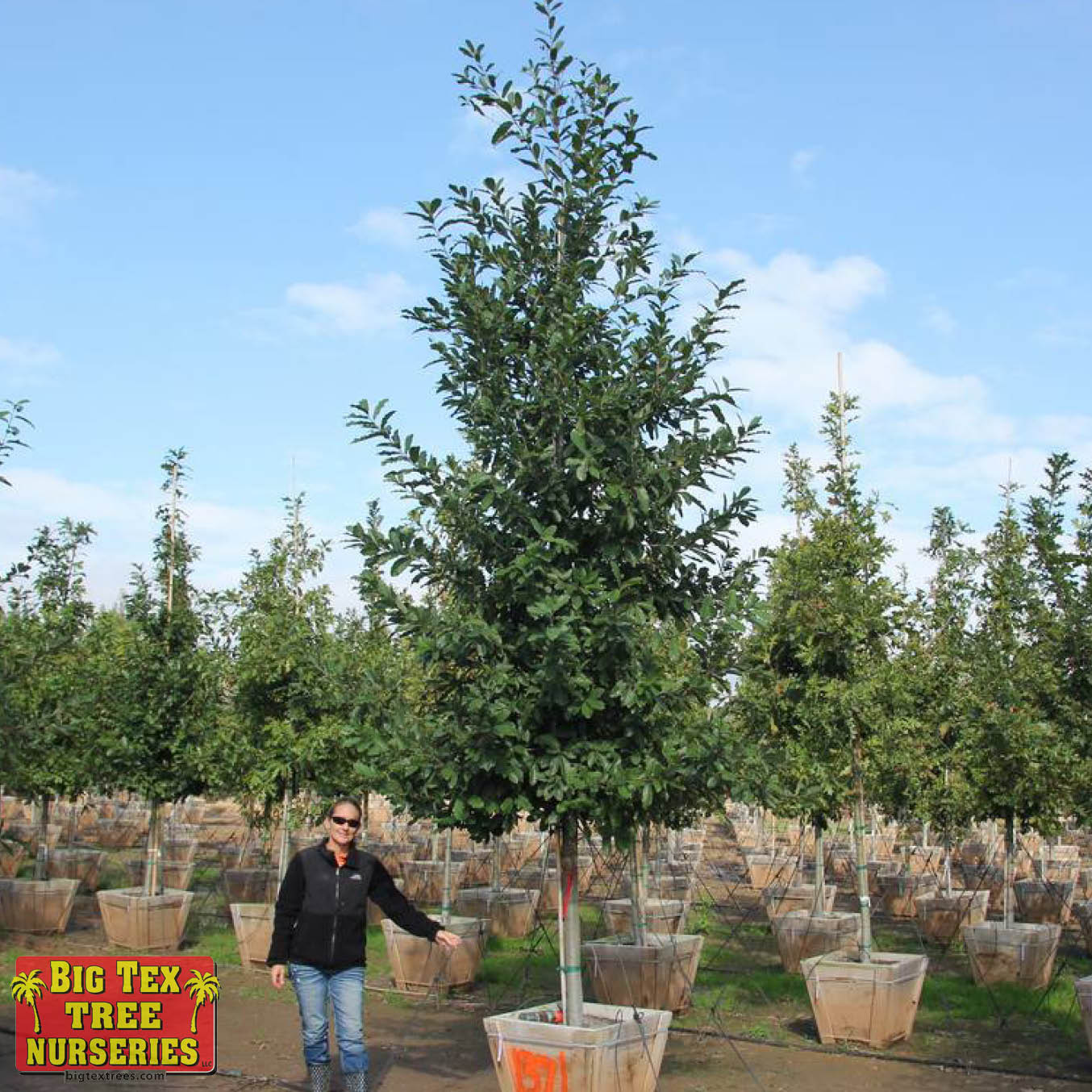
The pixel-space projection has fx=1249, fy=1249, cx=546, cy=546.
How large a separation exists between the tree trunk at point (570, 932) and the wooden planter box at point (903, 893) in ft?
45.6

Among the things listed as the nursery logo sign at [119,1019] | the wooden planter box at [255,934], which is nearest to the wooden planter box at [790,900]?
the wooden planter box at [255,934]

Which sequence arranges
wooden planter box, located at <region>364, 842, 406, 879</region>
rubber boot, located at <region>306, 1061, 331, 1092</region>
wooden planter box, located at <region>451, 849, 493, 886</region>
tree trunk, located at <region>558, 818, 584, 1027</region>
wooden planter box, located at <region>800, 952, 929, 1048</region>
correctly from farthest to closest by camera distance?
wooden planter box, located at <region>364, 842, 406, 879</region> → wooden planter box, located at <region>451, 849, 493, 886</region> → wooden planter box, located at <region>800, 952, 929, 1048</region> → tree trunk, located at <region>558, 818, 584, 1027</region> → rubber boot, located at <region>306, 1061, 331, 1092</region>

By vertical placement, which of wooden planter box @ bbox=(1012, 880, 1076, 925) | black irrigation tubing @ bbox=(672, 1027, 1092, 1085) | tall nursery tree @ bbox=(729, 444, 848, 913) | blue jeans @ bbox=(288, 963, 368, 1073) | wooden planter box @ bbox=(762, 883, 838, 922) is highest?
tall nursery tree @ bbox=(729, 444, 848, 913)

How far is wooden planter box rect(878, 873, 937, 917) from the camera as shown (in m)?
21.3

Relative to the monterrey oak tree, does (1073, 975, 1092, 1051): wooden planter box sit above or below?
below

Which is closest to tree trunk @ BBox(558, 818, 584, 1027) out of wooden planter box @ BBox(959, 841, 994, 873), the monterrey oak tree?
the monterrey oak tree

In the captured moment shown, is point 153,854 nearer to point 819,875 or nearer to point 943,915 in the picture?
point 819,875

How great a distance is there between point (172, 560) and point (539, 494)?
993cm

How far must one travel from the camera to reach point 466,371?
8.54m

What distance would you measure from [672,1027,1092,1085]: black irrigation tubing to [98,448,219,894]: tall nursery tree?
7.85 meters

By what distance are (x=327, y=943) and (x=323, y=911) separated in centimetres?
17

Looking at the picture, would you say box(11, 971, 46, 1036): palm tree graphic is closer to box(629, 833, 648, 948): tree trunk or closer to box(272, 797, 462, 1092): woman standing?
box(272, 797, 462, 1092): woman standing

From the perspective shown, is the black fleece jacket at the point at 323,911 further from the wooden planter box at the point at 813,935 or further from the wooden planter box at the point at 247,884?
the wooden planter box at the point at 247,884

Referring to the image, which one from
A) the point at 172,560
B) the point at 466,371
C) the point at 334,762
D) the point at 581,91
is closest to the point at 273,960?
the point at 466,371
